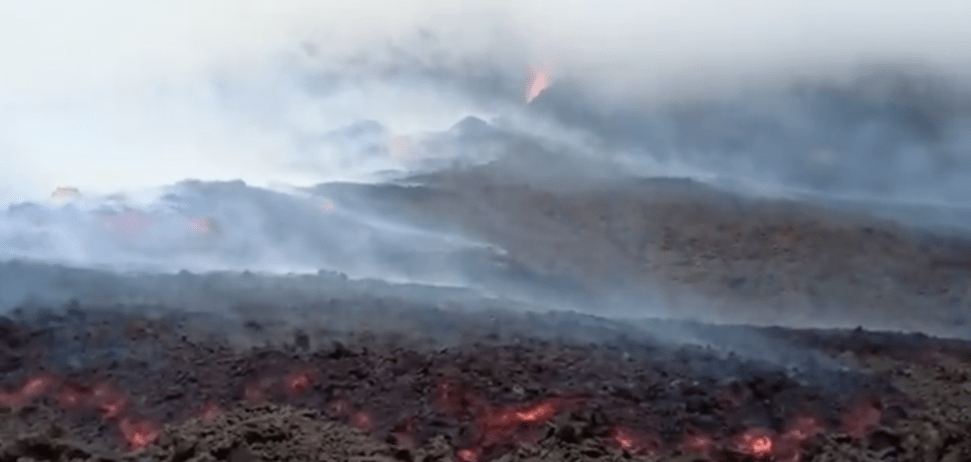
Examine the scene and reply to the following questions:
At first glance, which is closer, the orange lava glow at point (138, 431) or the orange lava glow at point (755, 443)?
the orange lava glow at point (138, 431)

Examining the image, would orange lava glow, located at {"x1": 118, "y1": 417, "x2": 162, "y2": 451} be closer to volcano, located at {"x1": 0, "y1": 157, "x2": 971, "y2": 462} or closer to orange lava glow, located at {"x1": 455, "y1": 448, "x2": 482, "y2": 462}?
volcano, located at {"x1": 0, "y1": 157, "x2": 971, "y2": 462}

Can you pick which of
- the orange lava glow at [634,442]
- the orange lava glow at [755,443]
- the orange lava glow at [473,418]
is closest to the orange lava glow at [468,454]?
the orange lava glow at [473,418]

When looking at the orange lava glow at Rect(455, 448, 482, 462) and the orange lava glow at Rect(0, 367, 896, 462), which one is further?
the orange lava glow at Rect(0, 367, 896, 462)

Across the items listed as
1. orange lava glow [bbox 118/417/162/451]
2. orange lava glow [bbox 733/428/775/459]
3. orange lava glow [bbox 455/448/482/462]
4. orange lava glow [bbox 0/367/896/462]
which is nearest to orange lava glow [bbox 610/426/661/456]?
orange lava glow [bbox 0/367/896/462]

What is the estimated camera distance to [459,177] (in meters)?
10.1

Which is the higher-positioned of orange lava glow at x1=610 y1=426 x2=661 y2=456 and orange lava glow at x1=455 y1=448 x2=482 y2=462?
orange lava glow at x1=610 y1=426 x2=661 y2=456

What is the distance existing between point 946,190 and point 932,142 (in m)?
0.94

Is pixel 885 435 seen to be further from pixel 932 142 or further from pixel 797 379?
pixel 932 142

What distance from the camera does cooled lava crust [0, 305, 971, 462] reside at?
5.00 metres

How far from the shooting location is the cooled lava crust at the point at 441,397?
197 inches

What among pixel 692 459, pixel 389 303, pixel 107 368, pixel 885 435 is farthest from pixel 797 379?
pixel 107 368

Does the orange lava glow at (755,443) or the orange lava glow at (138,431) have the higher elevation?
the orange lava glow at (755,443)

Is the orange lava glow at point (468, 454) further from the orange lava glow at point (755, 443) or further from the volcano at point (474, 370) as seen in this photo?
the orange lava glow at point (755, 443)

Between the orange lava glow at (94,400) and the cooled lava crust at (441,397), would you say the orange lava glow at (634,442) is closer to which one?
the cooled lava crust at (441,397)
